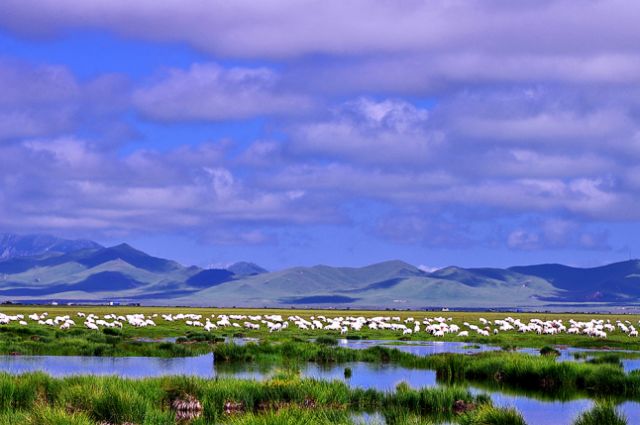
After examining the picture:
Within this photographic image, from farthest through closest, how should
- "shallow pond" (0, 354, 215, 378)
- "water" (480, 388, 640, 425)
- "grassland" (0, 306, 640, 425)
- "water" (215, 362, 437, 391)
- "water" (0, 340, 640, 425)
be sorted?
1. "shallow pond" (0, 354, 215, 378)
2. "water" (215, 362, 437, 391)
3. "water" (0, 340, 640, 425)
4. "water" (480, 388, 640, 425)
5. "grassland" (0, 306, 640, 425)

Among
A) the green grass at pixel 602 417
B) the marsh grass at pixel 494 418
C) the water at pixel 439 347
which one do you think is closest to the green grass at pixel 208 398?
the marsh grass at pixel 494 418

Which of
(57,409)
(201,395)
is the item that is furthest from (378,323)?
(57,409)

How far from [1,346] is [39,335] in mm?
11545

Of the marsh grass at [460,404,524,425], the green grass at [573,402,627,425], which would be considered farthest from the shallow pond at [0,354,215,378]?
the green grass at [573,402,627,425]

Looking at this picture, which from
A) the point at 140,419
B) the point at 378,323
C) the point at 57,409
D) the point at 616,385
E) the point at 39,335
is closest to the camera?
the point at 57,409

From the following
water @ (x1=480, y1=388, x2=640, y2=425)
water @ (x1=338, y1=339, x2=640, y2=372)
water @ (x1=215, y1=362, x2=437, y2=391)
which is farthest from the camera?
water @ (x1=338, y1=339, x2=640, y2=372)

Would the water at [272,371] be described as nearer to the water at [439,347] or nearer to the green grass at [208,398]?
the green grass at [208,398]

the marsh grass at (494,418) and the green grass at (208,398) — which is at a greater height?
the green grass at (208,398)

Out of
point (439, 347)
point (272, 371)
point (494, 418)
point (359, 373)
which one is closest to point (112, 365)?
point (272, 371)

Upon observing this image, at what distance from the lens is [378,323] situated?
90.9 meters

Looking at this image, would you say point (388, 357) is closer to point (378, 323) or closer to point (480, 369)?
point (480, 369)

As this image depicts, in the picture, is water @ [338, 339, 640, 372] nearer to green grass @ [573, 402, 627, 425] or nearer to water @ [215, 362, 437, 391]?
water @ [215, 362, 437, 391]

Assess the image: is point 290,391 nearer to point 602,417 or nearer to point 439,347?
point 602,417

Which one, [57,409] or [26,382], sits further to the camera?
[26,382]
